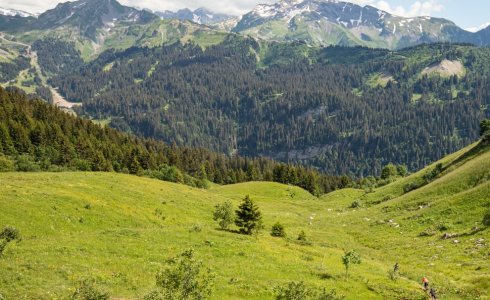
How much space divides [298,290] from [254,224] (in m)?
29.3

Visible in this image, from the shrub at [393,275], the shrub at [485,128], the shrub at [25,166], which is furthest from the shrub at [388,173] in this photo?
the shrub at [393,275]


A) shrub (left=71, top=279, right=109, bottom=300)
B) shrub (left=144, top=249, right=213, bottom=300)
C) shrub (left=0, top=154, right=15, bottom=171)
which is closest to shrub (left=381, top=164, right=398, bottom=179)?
shrub (left=0, top=154, right=15, bottom=171)

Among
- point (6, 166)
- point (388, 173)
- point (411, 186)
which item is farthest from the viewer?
point (388, 173)

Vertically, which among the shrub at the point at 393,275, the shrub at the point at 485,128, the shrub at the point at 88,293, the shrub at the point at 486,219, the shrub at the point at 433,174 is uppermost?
the shrub at the point at 485,128

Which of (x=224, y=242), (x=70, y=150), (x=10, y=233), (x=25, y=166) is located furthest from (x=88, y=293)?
(x=70, y=150)

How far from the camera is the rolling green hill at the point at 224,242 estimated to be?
30.8m

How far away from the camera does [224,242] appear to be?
1698 inches

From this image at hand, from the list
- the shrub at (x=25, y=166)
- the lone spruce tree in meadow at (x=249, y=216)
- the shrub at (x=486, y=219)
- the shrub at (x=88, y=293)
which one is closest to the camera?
the shrub at (x=88, y=293)

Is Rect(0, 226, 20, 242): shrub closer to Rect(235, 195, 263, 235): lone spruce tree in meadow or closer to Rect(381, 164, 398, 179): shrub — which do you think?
Rect(235, 195, 263, 235): lone spruce tree in meadow

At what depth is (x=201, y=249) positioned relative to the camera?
131 feet

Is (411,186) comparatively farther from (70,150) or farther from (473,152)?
(70,150)

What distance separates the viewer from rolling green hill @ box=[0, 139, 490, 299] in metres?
30.8

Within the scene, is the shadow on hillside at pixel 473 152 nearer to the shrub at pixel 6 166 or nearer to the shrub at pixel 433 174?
the shrub at pixel 433 174

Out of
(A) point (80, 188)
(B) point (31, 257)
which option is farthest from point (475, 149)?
(B) point (31, 257)
